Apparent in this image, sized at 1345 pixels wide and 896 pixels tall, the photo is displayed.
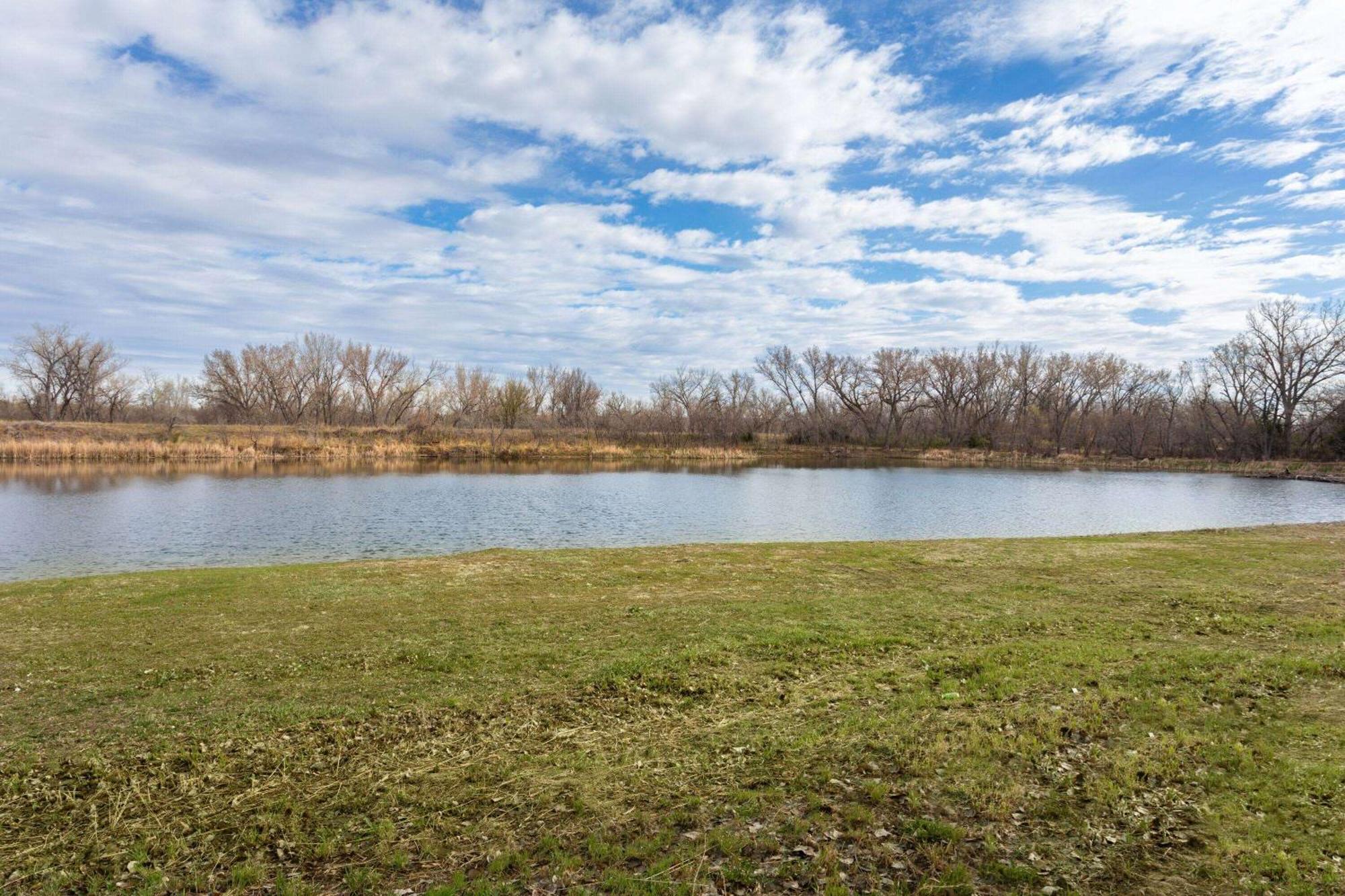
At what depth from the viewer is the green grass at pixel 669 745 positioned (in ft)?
13.9

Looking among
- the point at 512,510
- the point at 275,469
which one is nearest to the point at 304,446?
the point at 275,469

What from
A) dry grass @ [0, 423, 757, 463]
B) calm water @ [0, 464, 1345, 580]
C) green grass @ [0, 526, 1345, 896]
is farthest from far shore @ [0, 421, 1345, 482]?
green grass @ [0, 526, 1345, 896]

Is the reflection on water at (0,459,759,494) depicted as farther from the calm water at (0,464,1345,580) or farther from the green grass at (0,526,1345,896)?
the green grass at (0,526,1345,896)

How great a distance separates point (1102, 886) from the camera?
4012mm

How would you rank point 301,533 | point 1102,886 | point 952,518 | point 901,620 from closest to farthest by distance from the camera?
point 1102,886
point 901,620
point 301,533
point 952,518

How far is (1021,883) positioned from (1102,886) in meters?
0.44

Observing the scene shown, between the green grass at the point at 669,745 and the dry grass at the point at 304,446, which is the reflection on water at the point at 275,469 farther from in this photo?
the green grass at the point at 669,745

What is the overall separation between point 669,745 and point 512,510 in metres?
21.2

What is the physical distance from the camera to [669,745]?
586 cm

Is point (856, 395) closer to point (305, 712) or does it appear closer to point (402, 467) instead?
point (402, 467)

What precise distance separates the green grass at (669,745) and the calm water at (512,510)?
8116 mm

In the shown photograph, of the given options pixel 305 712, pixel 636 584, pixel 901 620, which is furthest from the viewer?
pixel 636 584

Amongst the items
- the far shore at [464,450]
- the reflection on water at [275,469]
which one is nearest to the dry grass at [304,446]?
the far shore at [464,450]

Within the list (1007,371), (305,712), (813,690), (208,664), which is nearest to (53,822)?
(305,712)
